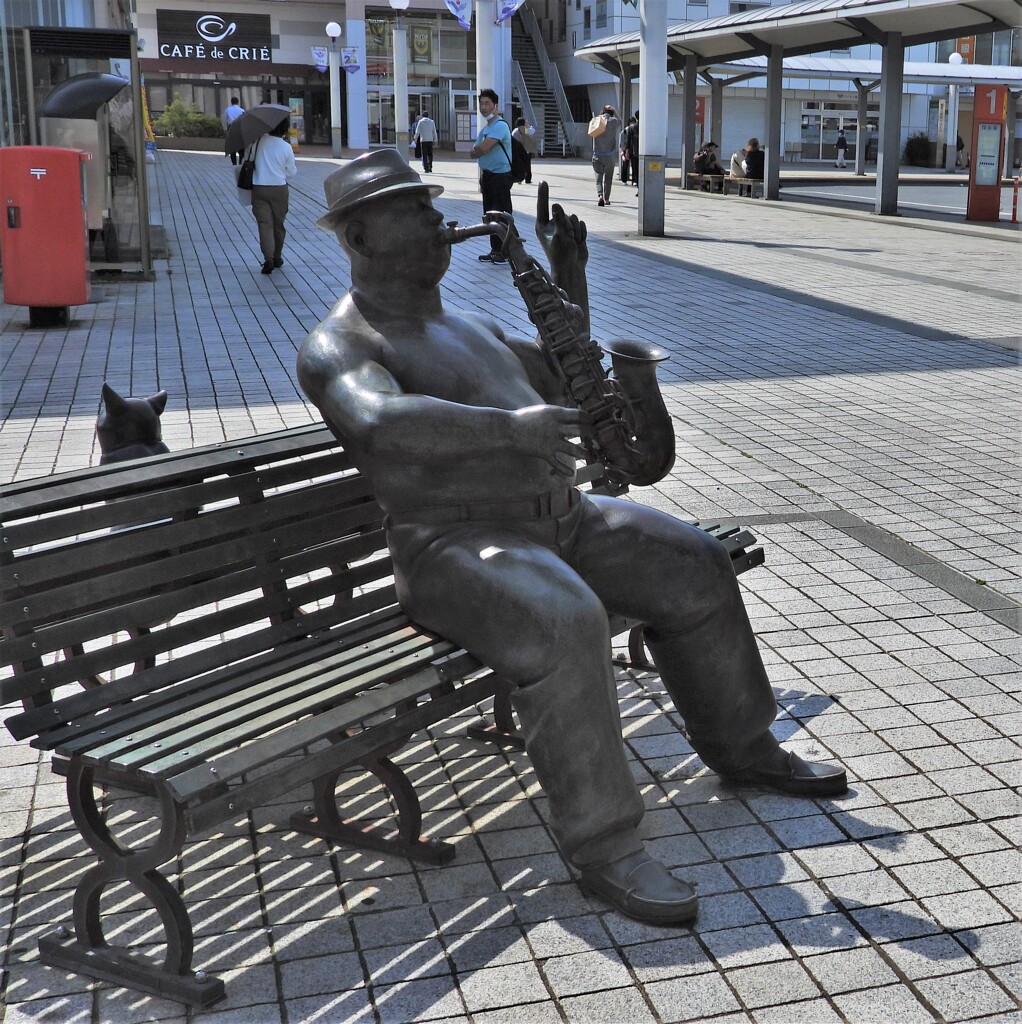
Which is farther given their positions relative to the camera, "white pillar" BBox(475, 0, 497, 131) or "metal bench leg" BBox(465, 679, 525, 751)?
"white pillar" BBox(475, 0, 497, 131)

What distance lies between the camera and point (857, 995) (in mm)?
2594

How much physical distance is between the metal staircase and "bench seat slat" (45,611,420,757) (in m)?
46.2

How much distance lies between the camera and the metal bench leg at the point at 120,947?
2.59 meters

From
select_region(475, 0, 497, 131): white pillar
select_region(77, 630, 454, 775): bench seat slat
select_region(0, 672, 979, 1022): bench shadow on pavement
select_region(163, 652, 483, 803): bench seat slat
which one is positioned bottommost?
select_region(0, 672, 979, 1022): bench shadow on pavement

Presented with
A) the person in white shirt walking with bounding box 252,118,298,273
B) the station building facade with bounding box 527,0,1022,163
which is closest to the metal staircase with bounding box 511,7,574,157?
the station building facade with bounding box 527,0,1022,163

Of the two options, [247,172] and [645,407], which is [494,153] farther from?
[645,407]

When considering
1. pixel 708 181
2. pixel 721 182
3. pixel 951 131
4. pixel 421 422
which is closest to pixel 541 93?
pixel 951 131

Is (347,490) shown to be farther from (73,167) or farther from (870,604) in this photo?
(73,167)

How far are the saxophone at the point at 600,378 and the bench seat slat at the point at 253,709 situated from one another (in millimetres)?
610

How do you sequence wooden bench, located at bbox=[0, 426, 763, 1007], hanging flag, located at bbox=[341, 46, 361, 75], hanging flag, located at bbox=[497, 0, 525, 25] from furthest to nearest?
hanging flag, located at bbox=[341, 46, 361, 75]
hanging flag, located at bbox=[497, 0, 525, 25]
wooden bench, located at bbox=[0, 426, 763, 1007]

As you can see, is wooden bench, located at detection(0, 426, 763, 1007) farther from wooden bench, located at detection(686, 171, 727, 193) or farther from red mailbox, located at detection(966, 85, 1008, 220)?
wooden bench, located at detection(686, 171, 727, 193)

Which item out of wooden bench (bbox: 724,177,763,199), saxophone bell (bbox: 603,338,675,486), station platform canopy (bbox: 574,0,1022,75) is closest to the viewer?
saxophone bell (bbox: 603,338,675,486)

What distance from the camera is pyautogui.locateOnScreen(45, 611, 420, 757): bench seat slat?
271cm

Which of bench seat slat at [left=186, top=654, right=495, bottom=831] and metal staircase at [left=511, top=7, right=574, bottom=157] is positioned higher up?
metal staircase at [left=511, top=7, right=574, bottom=157]
